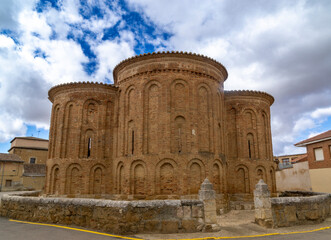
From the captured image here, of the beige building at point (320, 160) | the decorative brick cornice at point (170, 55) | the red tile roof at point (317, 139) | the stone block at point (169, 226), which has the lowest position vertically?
the stone block at point (169, 226)

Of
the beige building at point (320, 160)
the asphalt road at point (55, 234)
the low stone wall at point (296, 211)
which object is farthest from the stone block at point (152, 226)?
the beige building at point (320, 160)

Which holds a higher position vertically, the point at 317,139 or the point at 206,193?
the point at 317,139

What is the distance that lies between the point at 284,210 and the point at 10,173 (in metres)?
37.7

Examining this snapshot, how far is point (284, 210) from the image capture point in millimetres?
9703

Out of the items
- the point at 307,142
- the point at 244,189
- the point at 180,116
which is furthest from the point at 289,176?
the point at 180,116

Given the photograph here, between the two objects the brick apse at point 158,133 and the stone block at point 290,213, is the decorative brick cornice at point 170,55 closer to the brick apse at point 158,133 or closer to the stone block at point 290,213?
the brick apse at point 158,133

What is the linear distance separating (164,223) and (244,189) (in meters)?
11.2

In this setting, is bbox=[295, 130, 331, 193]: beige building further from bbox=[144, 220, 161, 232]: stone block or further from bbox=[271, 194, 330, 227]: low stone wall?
bbox=[144, 220, 161, 232]: stone block

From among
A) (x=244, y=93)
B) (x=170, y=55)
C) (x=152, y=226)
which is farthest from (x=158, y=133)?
(x=244, y=93)

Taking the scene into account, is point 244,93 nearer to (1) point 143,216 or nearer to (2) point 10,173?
(1) point 143,216

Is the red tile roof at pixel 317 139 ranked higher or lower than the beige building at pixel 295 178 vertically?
higher

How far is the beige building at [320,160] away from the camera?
22.5m

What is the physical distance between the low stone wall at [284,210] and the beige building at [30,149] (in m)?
42.1

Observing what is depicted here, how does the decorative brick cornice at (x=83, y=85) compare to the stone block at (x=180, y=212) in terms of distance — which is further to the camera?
the decorative brick cornice at (x=83, y=85)
